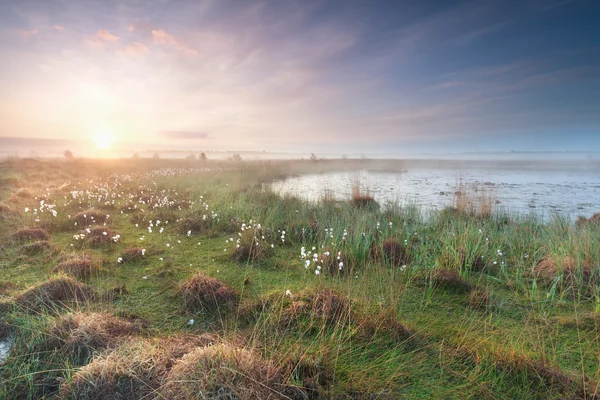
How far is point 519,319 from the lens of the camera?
4105 mm

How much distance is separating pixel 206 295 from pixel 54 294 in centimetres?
227

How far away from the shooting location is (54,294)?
4.27m


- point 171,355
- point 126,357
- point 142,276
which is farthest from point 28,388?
point 142,276

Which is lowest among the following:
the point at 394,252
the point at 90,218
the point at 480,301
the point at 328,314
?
the point at 480,301

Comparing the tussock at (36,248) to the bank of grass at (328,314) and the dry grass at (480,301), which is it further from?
the dry grass at (480,301)

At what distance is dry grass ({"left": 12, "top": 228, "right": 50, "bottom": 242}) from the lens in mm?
7102

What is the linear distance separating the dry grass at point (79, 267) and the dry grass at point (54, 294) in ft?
2.14

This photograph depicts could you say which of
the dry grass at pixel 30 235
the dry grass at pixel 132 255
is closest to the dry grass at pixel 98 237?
the dry grass at pixel 30 235

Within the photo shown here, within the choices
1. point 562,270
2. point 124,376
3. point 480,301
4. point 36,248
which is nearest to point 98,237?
point 36,248

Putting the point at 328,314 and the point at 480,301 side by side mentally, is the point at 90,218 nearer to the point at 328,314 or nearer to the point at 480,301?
the point at 328,314

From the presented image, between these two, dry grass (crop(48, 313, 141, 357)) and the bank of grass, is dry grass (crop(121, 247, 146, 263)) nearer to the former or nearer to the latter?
the bank of grass

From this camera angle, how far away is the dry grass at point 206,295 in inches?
170

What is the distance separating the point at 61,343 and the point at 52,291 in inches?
58.0

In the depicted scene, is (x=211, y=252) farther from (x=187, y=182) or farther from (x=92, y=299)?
(x=187, y=182)
